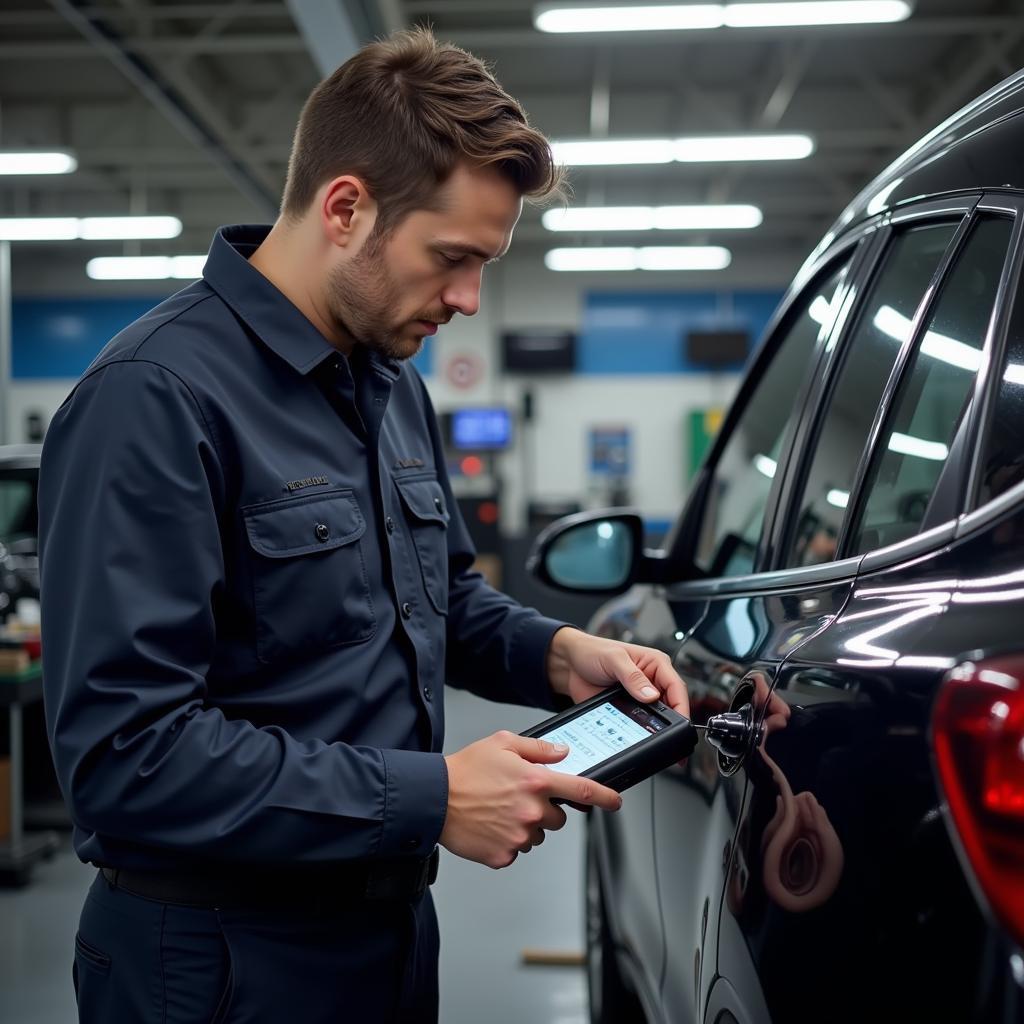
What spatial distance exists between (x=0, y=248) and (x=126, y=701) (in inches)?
395

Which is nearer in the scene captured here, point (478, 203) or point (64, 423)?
point (64, 423)

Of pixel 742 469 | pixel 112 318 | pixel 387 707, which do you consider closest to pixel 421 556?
pixel 387 707

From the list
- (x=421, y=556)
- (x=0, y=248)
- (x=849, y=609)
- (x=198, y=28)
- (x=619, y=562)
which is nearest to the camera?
(x=849, y=609)

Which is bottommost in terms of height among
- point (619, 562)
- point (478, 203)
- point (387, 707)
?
point (387, 707)

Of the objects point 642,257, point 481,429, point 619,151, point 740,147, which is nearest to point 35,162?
point 619,151

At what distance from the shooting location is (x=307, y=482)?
121 cm

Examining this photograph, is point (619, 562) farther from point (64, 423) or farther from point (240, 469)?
point (64, 423)

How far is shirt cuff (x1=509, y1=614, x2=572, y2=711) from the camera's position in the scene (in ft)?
5.07

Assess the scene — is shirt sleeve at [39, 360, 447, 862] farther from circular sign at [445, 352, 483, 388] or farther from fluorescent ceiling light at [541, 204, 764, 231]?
circular sign at [445, 352, 483, 388]

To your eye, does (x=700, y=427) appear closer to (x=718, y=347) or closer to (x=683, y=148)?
(x=718, y=347)

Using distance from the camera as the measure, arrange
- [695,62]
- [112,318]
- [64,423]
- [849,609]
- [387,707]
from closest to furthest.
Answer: [849,609]
[64,423]
[387,707]
[695,62]
[112,318]

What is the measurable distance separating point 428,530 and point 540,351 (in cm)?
1125

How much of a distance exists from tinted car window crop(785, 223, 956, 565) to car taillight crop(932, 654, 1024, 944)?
23.8 inches

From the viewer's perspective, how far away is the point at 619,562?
1925mm
